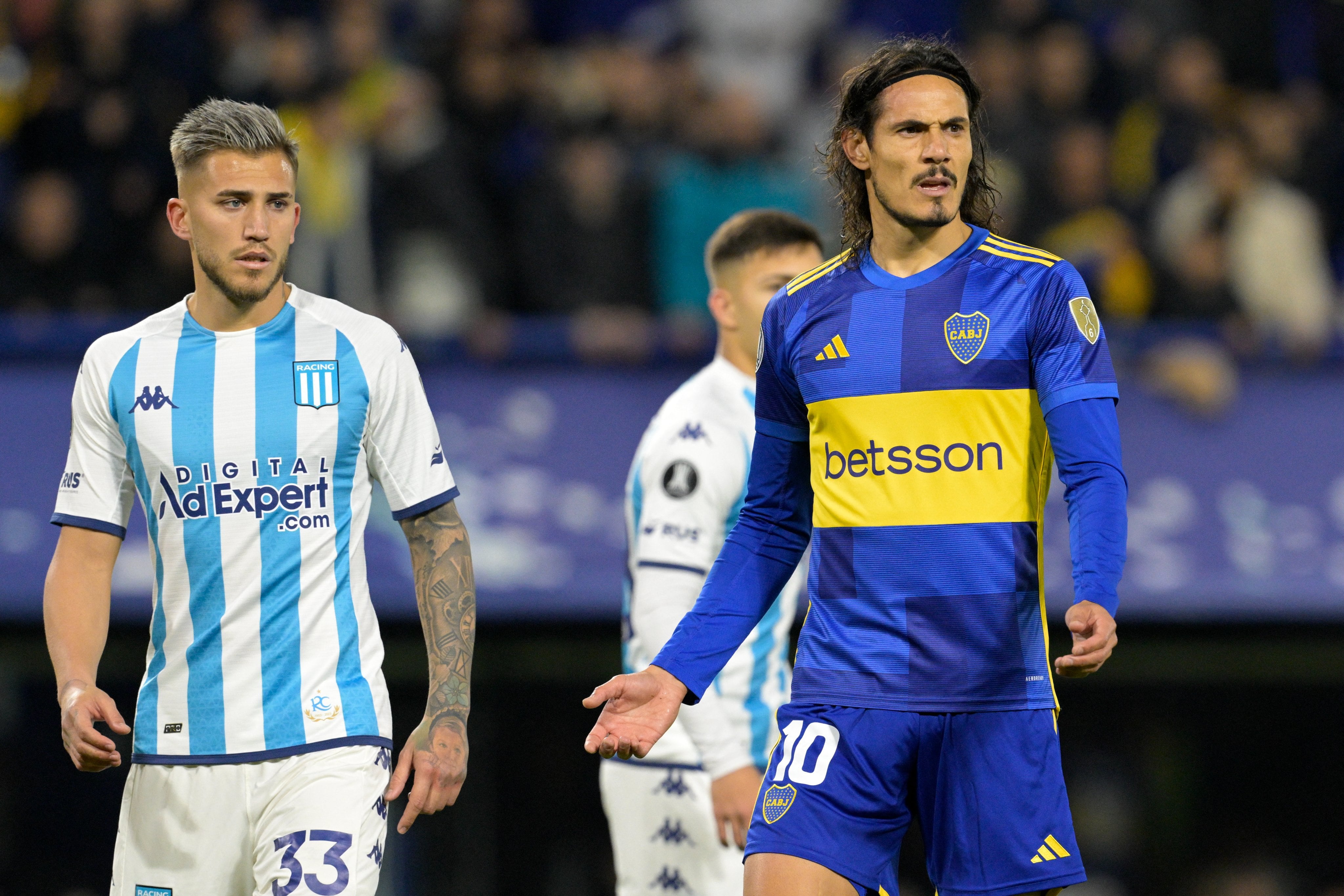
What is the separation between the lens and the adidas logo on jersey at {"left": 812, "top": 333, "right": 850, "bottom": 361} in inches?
143

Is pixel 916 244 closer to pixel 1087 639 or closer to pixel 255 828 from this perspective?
pixel 1087 639

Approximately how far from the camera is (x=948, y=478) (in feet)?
11.5

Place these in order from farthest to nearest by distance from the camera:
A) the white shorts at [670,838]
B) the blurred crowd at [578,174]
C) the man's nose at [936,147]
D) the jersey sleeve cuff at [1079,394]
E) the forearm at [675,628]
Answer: the blurred crowd at [578,174] < the white shorts at [670,838] < the forearm at [675,628] < the man's nose at [936,147] < the jersey sleeve cuff at [1079,394]

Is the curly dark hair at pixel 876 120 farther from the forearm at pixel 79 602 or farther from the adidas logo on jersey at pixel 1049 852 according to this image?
the forearm at pixel 79 602

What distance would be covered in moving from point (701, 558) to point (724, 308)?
86 centimetres

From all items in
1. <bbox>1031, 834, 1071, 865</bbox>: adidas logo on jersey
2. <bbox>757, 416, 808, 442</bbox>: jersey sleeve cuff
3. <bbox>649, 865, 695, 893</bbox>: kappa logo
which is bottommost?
<bbox>649, 865, 695, 893</bbox>: kappa logo

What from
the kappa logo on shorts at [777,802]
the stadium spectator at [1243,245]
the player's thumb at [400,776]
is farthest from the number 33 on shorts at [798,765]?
the stadium spectator at [1243,245]

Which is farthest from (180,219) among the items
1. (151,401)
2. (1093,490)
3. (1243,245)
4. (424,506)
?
(1243,245)

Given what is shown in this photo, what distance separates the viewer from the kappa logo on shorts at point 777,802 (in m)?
3.54

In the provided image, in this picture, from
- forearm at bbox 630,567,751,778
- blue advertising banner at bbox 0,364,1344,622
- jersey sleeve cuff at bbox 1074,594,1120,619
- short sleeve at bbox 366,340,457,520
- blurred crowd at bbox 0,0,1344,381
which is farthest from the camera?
blurred crowd at bbox 0,0,1344,381

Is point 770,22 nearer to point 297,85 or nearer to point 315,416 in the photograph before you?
point 297,85

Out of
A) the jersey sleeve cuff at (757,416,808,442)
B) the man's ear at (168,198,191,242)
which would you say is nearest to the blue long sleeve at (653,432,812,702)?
the jersey sleeve cuff at (757,416,808,442)

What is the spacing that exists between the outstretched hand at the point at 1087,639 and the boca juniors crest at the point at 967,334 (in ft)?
2.09

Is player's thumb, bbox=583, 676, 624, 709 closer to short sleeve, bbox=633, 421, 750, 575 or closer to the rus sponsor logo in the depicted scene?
the rus sponsor logo
